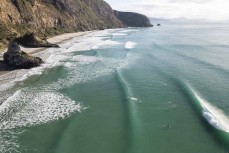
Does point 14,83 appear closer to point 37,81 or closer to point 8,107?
point 37,81

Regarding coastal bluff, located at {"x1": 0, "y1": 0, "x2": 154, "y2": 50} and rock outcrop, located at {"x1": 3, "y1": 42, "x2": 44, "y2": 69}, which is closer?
rock outcrop, located at {"x1": 3, "y1": 42, "x2": 44, "y2": 69}

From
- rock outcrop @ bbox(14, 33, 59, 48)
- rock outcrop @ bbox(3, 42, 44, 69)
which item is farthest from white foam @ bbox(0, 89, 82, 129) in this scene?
rock outcrop @ bbox(14, 33, 59, 48)

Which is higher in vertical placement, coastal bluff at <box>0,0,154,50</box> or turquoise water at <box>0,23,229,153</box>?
coastal bluff at <box>0,0,154,50</box>

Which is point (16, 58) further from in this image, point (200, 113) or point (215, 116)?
point (215, 116)

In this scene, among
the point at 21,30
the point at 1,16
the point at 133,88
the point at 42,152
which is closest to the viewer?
the point at 42,152

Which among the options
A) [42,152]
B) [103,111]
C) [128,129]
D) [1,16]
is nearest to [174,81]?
[103,111]

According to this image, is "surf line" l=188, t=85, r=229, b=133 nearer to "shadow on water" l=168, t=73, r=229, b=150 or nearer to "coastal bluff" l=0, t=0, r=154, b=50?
"shadow on water" l=168, t=73, r=229, b=150

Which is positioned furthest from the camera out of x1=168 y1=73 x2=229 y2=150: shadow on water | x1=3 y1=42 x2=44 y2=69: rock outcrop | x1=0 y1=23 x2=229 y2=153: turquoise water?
x1=3 y1=42 x2=44 y2=69: rock outcrop
